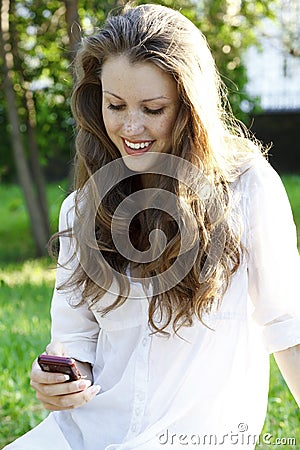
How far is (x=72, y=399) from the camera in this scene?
2234 mm

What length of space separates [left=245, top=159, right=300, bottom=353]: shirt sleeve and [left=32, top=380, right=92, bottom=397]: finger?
50 centimetres

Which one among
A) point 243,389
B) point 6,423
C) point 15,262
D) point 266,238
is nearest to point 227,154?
point 266,238

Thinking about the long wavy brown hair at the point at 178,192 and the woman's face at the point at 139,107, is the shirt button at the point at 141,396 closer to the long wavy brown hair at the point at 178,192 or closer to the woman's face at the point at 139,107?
the long wavy brown hair at the point at 178,192

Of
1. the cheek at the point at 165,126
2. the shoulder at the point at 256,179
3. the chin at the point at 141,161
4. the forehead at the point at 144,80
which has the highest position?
the forehead at the point at 144,80

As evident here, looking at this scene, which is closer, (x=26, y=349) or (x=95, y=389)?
(x=95, y=389)

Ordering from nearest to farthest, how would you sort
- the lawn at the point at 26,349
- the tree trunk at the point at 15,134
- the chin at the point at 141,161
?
1. the chin at the point at 141,161
2. the lawn at the point at 26,349
3. the tree trunk at the point at 15,134

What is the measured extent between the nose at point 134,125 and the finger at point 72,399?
70 cm

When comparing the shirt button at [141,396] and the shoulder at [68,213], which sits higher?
the shoulder at [68,213]

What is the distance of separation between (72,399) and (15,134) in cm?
782

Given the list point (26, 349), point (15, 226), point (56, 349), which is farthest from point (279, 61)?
point (56, 349)

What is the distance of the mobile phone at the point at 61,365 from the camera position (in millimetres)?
2193

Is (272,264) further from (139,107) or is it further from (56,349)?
(56,349)

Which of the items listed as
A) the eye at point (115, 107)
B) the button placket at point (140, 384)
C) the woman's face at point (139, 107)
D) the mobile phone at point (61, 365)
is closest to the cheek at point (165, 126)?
the woman's face at point (139, 107)

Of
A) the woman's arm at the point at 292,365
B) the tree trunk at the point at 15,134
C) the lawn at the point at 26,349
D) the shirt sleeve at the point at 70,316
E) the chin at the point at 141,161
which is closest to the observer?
the woman's arm at the point at 292,365
